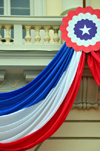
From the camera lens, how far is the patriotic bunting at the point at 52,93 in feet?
16.9

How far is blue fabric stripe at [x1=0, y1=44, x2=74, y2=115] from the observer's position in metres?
5.36

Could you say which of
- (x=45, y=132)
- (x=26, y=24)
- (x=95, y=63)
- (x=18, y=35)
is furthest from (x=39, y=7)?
(x=45, y=132)

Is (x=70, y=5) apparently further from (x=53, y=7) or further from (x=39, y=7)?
(x=39, y=7)

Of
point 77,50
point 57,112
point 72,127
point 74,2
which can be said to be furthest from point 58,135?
point 74,2

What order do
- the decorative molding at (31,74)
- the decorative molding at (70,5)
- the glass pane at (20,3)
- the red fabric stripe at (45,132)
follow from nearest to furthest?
1. the red fabric stripe at (45,132)
2. the decorative molding at (31,74)
3. the decorative molding at (70,5)
4. the glass pane at (20,3)

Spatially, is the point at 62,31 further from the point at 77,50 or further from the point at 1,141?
the point at 1,141

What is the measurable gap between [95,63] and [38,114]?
1.16m

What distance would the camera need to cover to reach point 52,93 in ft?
17.6

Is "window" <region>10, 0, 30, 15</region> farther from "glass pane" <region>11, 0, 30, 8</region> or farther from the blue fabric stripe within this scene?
the blue fabric stripe

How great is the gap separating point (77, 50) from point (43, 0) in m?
2.23

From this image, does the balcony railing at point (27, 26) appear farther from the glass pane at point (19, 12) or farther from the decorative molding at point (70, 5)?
the glass pane at point (19, 12)

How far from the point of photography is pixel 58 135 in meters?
6.03

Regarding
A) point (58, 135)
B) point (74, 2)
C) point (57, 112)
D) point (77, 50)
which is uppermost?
point (74, 2)

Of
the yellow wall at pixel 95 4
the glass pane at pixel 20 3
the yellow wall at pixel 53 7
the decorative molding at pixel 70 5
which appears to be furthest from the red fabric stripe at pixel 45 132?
the glass pane at pixel 20 3
